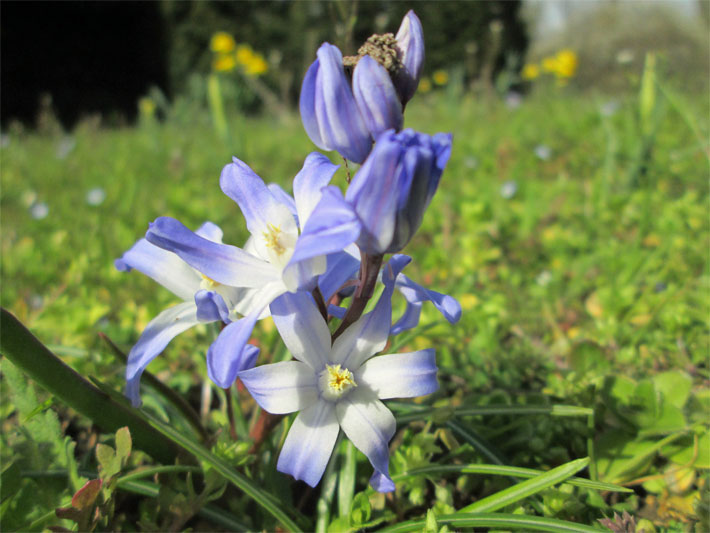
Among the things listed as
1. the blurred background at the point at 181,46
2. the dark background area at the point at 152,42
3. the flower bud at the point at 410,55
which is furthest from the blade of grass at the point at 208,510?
the dark background area at the point at 152,42

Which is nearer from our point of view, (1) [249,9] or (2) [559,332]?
(2) [559,332]

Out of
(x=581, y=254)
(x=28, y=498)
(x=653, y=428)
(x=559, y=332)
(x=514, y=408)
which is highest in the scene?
(x=28, y=498)

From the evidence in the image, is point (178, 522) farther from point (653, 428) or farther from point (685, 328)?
point (685, 328)

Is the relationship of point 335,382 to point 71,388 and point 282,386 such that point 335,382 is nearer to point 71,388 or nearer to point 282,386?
point 282,386

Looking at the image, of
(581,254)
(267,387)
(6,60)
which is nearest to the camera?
(267,387)

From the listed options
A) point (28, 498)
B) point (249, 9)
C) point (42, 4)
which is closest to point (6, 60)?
point (42, 4)

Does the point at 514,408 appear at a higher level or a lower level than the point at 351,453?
lower

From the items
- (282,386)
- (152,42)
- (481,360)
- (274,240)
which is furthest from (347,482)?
(152,42)
